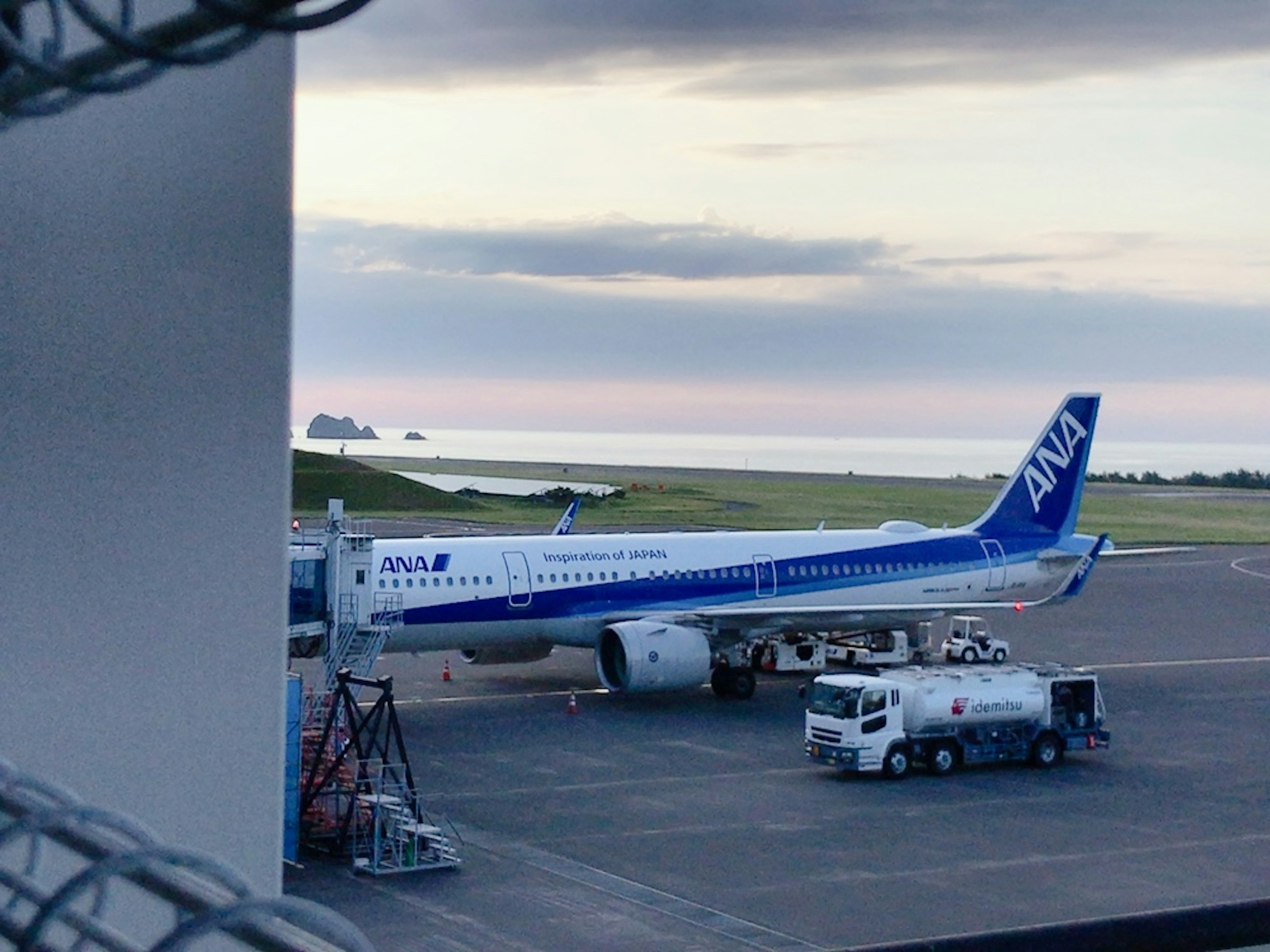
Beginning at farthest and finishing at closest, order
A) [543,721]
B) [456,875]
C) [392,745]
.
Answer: [543,721]
[392,745]
[456,875]

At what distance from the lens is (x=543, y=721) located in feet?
104

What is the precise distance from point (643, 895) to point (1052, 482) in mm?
24024

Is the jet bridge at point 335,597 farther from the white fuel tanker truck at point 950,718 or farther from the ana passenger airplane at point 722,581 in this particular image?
the white fuel tanker truck at point 950,718

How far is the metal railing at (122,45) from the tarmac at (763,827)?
1450 cm

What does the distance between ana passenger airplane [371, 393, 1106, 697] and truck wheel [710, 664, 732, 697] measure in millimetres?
40

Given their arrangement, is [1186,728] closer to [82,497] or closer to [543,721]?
[543,721]

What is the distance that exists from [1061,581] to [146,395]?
32434 mm

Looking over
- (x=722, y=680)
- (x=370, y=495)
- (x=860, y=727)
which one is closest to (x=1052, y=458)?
(x=722, y=680)

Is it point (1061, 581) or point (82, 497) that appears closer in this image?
point (82, 497)

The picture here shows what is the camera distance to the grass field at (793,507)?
3435 inches

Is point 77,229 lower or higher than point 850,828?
higher

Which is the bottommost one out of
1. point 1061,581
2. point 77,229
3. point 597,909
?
point 597,909

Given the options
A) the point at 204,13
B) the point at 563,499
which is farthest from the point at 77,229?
the point at 563,499

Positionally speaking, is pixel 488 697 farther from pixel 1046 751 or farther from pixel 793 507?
pixel 793 507
